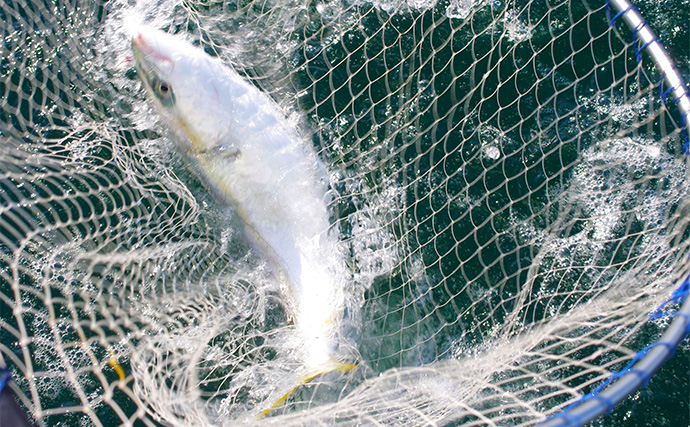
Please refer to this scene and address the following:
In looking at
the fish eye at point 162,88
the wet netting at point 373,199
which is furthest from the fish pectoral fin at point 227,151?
the fish eye at point 162,88

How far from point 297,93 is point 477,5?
119cm

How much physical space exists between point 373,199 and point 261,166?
65 centimetres

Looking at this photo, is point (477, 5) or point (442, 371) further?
point (477, 5)

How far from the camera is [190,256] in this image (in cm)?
257

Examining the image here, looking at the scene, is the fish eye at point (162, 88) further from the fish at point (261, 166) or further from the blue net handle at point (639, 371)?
the blue net handle at point (639, 371)

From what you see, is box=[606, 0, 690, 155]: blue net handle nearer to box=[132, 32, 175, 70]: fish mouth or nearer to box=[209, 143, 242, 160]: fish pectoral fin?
box=[209, 143, 242, 160]: fish pectoral fin

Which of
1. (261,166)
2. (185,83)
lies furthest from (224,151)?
(185,83)

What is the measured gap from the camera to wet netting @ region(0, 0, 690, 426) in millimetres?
2367

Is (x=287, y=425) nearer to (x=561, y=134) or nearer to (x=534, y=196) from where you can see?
(x=534, y=196)

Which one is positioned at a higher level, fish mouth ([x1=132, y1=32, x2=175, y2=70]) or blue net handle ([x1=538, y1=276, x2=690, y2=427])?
fish mouth ([x1=132, y1=32, x2=175, y2=70])

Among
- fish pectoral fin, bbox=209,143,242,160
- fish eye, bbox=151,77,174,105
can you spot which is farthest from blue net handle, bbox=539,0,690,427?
fish eye, bbox=151,77,174,105

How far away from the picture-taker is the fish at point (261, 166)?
225cm

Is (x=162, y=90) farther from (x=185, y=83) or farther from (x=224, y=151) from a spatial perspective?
(x=224, y=151)

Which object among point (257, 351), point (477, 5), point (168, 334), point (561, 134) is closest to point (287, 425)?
point (257, 351)
